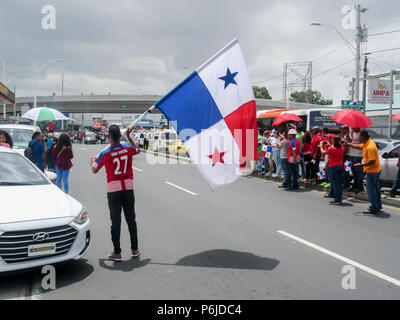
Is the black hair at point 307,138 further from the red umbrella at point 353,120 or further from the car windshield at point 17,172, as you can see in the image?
the car windshield at point 17,172

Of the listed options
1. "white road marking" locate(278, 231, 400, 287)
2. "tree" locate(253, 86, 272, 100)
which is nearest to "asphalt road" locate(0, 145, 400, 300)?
"white road marking" locate(278, 231, 400, 287)

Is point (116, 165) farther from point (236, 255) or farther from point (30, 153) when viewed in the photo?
point (30, 153)

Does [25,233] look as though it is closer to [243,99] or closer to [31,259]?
[31,259]

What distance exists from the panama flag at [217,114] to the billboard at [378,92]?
18600 millimetres

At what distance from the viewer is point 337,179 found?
1012 centimetres

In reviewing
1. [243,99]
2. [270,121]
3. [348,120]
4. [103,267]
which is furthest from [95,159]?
[270,121]

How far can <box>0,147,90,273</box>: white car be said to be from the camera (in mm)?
4301

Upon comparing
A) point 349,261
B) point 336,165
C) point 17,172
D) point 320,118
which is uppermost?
point 320,118

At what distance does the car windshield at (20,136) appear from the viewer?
47.7 feet

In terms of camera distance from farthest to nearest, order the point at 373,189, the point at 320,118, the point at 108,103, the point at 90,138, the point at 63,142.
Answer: the point at 108,103
the point at 90,138
the point at 320,118
the point at 63,142
the point at 373,189

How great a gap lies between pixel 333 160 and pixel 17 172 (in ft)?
24.9

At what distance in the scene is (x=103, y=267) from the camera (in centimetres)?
515

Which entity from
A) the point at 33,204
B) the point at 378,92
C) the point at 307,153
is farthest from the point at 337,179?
the point at 378,92

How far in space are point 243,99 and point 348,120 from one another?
611 cm
